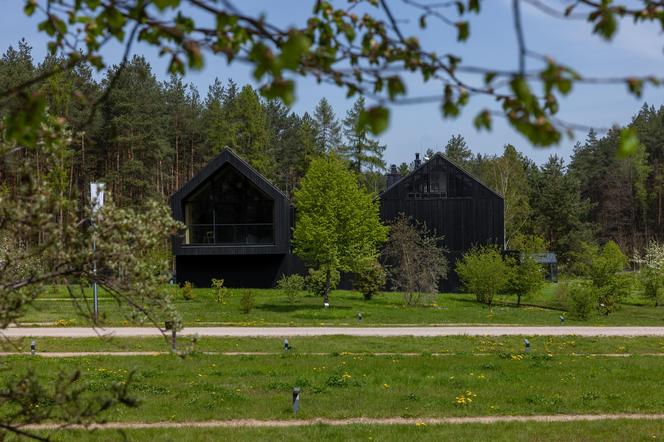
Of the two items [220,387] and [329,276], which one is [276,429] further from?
[329,276]

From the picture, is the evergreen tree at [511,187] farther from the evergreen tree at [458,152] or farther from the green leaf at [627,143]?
the green leaf at [627,143]

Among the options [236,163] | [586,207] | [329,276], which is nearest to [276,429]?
[329,276]

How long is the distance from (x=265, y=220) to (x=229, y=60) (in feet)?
127

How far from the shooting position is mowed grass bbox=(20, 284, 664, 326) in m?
28.2

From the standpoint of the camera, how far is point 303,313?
30.9 m

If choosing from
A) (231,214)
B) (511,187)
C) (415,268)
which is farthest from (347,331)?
(511,187)

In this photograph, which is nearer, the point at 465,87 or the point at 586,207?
the point at 465,87

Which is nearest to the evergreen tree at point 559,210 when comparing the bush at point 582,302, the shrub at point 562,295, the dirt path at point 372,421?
the shrub at point 562,295

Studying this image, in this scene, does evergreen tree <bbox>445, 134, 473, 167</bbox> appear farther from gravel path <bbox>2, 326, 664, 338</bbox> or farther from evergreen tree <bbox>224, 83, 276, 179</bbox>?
gravel path <bbox>2, 326, 664, 338</bbox>

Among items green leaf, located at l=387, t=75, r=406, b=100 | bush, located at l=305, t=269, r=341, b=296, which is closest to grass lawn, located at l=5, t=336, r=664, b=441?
green leaf, located at l=387, t=75, r=406, b=100

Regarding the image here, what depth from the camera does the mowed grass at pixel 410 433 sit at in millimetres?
10555

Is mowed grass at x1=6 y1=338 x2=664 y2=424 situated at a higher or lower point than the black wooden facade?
lower

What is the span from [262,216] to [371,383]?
28.1 m

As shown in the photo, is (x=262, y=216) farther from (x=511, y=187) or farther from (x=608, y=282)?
(x=511, y=187)
